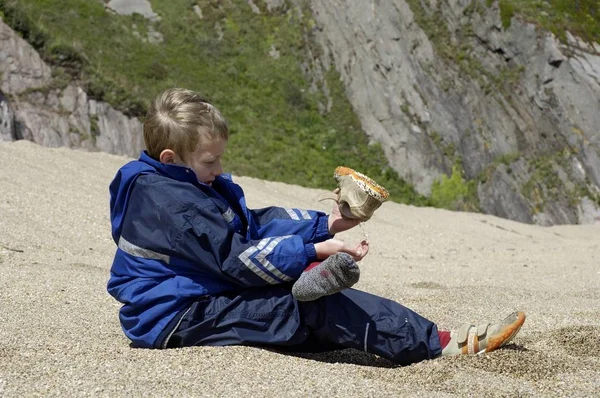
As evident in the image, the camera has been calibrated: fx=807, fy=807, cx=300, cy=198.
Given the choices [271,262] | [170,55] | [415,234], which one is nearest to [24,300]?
[271,262]

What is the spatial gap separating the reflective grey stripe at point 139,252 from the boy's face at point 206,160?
0.42 metres

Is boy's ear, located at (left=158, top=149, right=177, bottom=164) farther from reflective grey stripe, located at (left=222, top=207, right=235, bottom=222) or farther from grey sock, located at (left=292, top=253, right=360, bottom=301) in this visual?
grey sock, located at (left=292, top=253, right=360, bottom=301)

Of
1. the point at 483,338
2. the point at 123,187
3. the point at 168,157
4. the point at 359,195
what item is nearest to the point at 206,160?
the point at 168,157

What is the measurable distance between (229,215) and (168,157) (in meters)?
0.41

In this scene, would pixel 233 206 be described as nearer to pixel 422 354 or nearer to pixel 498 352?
pixel 422 354

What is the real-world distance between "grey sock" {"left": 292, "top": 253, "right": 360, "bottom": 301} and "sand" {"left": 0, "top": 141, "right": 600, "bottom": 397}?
321 mm

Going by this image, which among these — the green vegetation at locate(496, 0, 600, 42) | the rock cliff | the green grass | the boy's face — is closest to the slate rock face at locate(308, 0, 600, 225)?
the rock cliff

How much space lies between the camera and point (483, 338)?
3885mm

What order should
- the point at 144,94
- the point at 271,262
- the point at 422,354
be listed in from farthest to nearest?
1. the point at 144,94
2. the point at 422,354
3. the point at 271,262

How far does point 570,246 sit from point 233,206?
30.3 feet

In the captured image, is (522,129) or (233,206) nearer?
(233,206)

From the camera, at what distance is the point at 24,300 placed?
475 centimetres

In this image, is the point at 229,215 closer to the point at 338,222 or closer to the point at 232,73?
the point at 338,222

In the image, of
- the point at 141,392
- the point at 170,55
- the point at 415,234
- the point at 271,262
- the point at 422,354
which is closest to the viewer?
the point at 141,392
